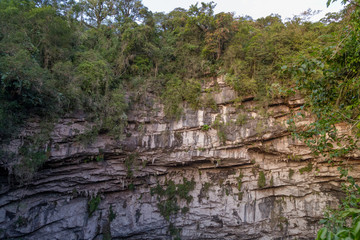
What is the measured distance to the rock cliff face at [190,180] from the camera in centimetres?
855

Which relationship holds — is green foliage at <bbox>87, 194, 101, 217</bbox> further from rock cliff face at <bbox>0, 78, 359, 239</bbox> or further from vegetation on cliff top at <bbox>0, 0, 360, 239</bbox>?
vegetation on cliff top at <bbox>0, 0, 360, 239</bbox>

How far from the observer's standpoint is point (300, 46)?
A: 28.3ft

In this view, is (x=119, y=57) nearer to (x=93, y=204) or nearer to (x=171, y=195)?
(x=93, y=204)

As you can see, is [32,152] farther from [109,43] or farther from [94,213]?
[109,43]

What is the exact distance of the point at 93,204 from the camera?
29.6 feet

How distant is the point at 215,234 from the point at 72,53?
10.6 m

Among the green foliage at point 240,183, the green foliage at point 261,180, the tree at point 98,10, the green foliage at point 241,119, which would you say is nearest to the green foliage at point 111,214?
the green foliage at point 240,183

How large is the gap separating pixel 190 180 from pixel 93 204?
4560mm

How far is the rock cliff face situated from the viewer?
8547 millimetres

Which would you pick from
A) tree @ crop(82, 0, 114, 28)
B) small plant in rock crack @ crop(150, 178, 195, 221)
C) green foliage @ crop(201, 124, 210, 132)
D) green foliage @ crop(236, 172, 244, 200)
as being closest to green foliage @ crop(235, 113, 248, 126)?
green foliage @ crop(201, 124, 210, 132)

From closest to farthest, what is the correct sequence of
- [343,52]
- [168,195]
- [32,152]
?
[343,52] < [32,152] < [168,195]

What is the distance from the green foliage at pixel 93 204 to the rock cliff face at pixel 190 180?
1.6 inches

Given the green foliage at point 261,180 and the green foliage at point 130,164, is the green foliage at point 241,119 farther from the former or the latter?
the green foliage at point 130,164

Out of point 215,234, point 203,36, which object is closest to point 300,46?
point 203,36
